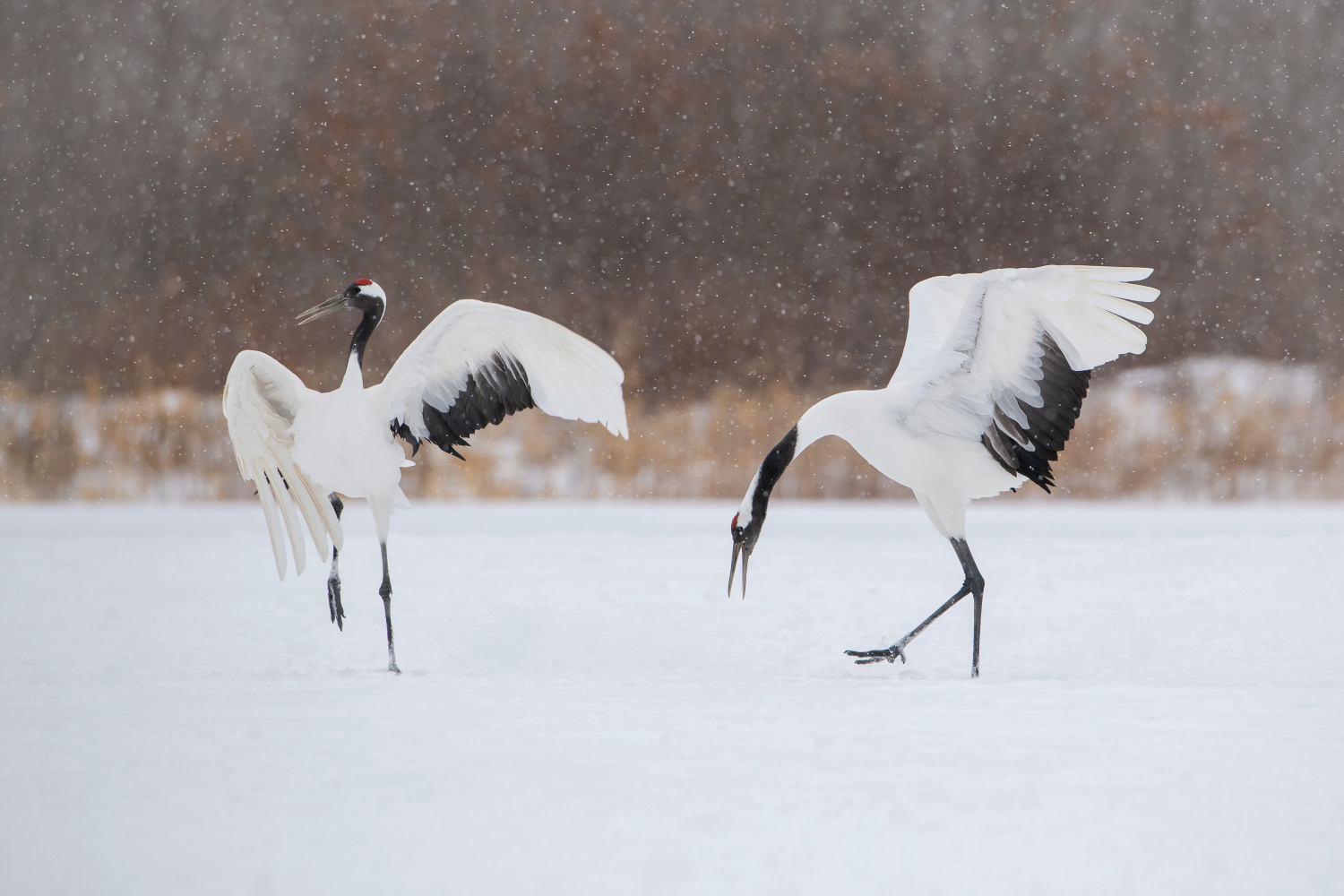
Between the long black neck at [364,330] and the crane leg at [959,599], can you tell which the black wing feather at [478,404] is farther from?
the crane leg at [959,599]

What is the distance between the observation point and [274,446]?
4.07 m

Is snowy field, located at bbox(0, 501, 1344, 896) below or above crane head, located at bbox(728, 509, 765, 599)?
below

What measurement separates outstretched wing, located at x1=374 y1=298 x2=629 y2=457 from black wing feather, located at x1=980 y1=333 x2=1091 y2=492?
1200 millimetres

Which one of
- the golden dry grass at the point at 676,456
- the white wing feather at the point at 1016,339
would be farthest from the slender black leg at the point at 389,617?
the golden dry grass at the point at 676,456

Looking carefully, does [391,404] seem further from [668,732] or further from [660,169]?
[660,169]

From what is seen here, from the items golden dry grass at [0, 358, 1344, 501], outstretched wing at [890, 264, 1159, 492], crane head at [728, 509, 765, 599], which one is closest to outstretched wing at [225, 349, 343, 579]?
crane head at [728, 509, 765, 599]

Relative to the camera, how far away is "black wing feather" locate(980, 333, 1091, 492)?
3729 millimetres

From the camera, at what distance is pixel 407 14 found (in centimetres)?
1292

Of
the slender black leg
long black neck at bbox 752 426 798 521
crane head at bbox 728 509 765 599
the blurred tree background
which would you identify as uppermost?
the blurred tree background

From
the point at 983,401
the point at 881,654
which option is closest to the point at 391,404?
the point at 881,654

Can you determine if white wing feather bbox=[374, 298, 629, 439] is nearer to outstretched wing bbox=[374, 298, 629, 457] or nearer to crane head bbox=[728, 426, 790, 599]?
outstretched wing bbox=[374, 298, 629, 457]

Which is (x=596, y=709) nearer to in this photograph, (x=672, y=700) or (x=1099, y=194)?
(x=672, y=700)

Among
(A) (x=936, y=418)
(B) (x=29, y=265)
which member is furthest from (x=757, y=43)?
(A) (x=936, y=418)

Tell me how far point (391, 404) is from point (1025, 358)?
1992 mm
